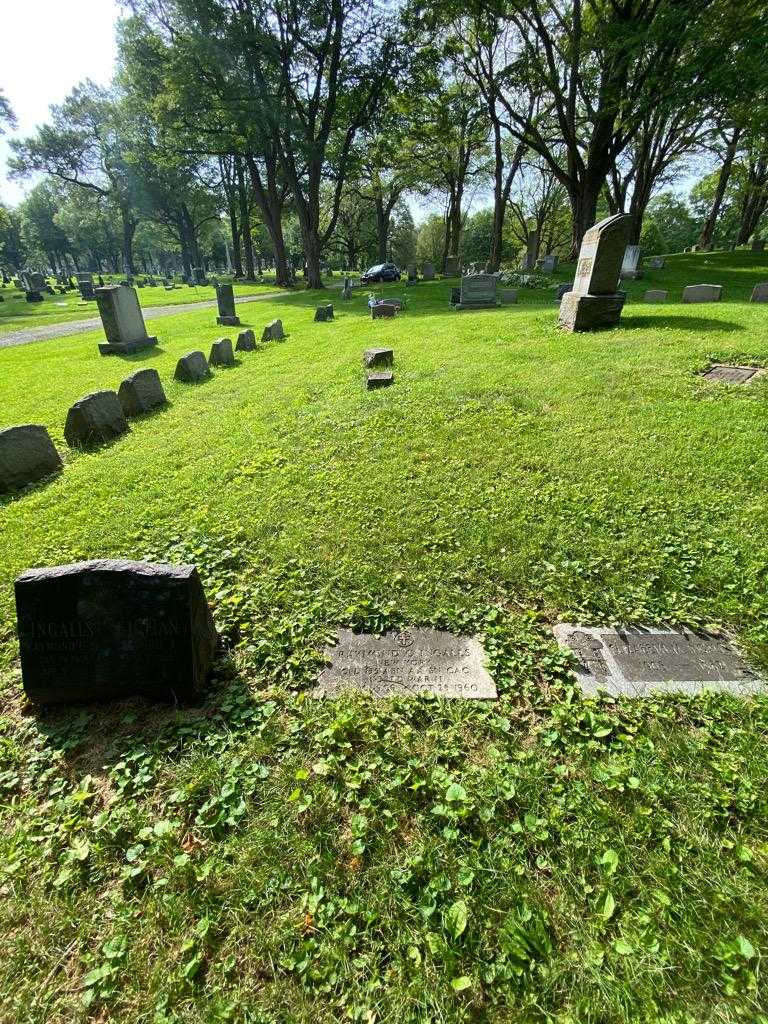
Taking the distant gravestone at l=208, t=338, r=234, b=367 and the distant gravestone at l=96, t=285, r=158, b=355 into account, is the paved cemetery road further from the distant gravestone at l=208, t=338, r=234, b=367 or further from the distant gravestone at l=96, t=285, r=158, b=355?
the distant gravestone at l=208, t=338, r=234, b=367

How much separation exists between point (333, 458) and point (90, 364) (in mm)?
8613

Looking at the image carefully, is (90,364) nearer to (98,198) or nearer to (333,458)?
(333,458)

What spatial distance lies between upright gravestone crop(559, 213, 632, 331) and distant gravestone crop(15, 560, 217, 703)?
9.43m

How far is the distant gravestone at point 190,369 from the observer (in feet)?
29.1

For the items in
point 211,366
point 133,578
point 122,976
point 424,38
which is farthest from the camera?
point 424,38

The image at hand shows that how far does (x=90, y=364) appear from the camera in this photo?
411 inches

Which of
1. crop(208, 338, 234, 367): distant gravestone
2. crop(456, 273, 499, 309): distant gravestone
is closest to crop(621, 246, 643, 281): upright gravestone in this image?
crop(456, 273, 499, 309): distant gravestone

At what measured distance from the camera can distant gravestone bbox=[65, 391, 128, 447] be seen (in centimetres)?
604

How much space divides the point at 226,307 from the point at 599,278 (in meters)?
12.4

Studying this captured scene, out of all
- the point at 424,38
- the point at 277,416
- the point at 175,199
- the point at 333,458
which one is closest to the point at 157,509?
the point at 333,458

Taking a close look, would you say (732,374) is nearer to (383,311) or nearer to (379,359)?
(379,359)

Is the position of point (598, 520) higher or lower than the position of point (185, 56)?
lower

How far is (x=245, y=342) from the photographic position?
1172 cm

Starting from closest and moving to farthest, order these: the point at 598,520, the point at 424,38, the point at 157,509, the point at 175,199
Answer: the point at 598,520 < the point at 157,509 < the point at 424,38 < the point at 175,199
